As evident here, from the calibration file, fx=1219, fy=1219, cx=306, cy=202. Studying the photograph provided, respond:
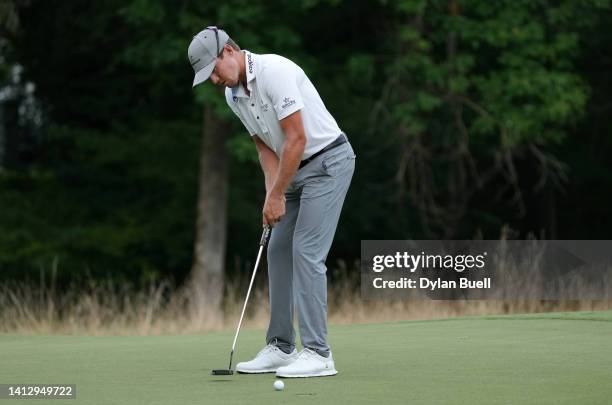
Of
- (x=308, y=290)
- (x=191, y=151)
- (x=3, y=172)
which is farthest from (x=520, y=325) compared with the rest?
(x=3, y=172)

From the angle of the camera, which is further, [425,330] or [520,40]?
[520,40]

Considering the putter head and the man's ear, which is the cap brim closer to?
the man's ear

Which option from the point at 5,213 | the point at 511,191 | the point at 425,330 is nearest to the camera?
the point at 425,330

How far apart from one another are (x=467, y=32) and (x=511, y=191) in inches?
422

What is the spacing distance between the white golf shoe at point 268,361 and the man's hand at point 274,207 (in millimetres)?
797

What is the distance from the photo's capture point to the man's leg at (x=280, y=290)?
698 cm

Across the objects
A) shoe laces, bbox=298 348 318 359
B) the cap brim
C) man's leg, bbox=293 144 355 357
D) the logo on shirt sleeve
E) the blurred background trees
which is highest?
the blurred background trees

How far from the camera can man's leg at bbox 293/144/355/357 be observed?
21.6 ft

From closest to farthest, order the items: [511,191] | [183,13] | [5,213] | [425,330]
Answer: [425,330]
[183,13]
[5,213]
[511,191]

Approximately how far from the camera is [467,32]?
59.8ft

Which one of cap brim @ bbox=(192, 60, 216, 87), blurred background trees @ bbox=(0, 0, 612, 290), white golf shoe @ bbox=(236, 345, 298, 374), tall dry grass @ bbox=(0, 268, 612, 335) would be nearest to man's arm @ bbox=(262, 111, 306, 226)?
cap brim @ bbox=(192, 60, 216, 87)

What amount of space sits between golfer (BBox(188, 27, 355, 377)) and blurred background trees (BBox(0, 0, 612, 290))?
1042 centimetres

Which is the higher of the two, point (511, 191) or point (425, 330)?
point (511, 191)

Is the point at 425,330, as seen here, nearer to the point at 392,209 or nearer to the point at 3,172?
the point at 392,209
